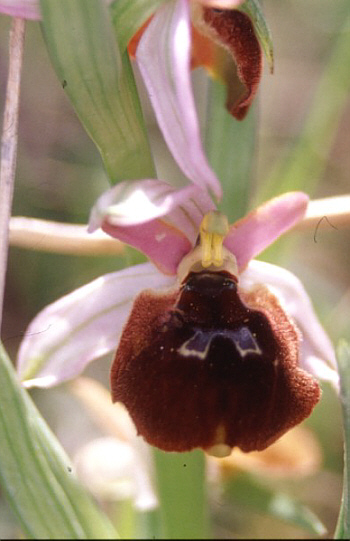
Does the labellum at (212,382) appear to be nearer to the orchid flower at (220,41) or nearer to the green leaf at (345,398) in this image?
the green leaf at (345,398)

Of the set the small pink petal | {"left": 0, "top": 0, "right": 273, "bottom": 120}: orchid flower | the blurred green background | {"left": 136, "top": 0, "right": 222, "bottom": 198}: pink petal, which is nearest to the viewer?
{"left": 136, "top": 0, "right": 222, "bottom": 198}: pink petal

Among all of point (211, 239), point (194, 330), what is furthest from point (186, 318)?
point (211, 239)

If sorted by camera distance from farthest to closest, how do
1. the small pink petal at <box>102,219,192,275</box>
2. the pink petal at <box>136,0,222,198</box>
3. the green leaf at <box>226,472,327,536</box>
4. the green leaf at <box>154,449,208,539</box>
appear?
1. the green leaf at <box>226,472,327,536</box>
2. the green leaf at <box>154,449,208,539</box>
3. the small pink petal at <box>102,219,192,275</box>
4. the pink petal at <box>136,0,222,198</box>

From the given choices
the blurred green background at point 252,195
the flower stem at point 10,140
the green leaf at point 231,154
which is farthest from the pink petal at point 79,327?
the blurred green background at point 252,195

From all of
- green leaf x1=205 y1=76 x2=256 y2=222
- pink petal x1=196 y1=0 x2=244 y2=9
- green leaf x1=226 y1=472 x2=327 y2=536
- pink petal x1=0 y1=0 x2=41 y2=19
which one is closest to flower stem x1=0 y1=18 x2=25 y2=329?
pink petal x1=0 y1=0 x2=41 y2=19

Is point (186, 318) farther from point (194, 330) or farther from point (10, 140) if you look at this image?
point (10, 140)

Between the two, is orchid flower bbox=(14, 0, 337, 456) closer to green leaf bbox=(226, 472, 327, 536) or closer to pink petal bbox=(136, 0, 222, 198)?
pink petal bbox=(136, 0, 222, 198)

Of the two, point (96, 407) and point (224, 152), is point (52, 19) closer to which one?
point (224, 152)

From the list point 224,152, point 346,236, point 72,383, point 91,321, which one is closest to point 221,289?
point 91,321

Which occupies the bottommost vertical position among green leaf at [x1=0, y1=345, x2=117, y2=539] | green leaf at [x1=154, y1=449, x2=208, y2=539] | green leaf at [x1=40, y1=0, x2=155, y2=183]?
green leaf at [x1=154, y1=449, x2=208, y2=539]
